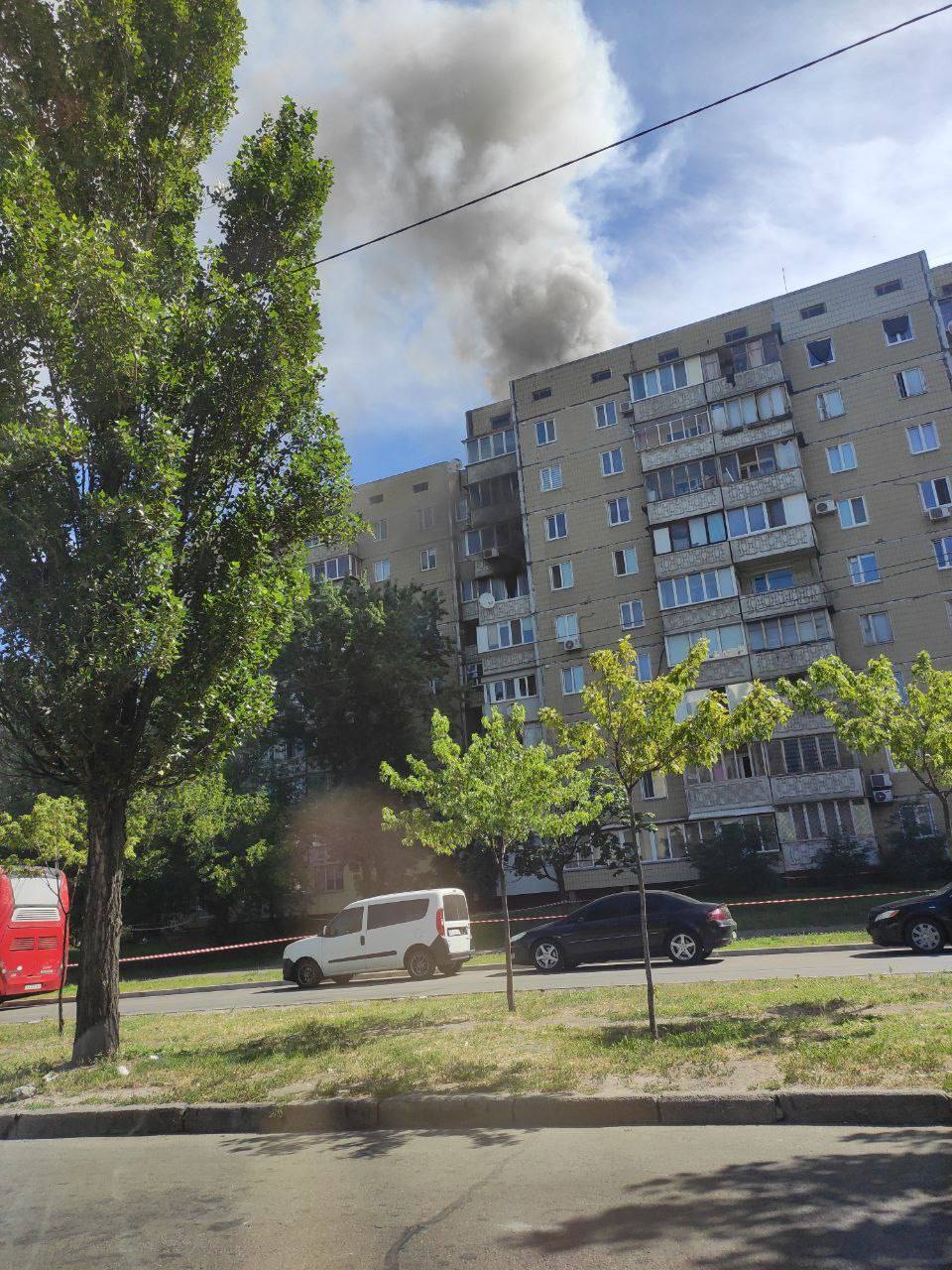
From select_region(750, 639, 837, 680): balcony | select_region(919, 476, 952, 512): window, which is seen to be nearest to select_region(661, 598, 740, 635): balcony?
select_region(750, 639, 837, 680): balcony

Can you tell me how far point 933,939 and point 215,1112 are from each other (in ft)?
42.4

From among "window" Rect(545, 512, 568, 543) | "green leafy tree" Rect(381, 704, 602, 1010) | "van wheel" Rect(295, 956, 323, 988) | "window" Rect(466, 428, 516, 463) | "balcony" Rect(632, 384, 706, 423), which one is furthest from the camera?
"window" Rect(466, 428, 516, 463)

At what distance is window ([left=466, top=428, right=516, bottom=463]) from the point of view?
4584 centimetres

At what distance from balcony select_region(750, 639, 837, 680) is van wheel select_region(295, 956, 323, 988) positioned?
2099 cm

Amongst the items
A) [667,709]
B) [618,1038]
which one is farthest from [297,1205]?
[667,709]

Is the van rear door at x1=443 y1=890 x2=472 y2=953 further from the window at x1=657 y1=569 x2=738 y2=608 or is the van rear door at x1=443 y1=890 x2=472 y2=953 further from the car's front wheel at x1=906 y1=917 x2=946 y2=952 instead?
the window at x1=657 y1=569 x2=738 y2=608

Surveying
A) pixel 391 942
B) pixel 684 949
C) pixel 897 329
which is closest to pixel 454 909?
pixel 391 942

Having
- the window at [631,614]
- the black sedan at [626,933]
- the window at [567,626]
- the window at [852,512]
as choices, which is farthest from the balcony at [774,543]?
the black sedan at [626,933]

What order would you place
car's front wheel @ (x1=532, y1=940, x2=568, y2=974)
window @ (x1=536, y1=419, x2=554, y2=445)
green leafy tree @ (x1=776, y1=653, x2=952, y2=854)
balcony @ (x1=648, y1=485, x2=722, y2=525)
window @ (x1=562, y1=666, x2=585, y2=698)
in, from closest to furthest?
1. green leafy tree @ (x1=776, y1=653, x2=952, y2=854)
2. car's front wheel @ (x1=532, y1=940, x2=568, y2=974)
3. balcony @ (x1=648, y1=485, x2=722, y2=525)
4. window @ (x1=562, y1=666, x2=585, y2=698)
5. window @ (x1=536, y1=419, x2=554, y2=445)

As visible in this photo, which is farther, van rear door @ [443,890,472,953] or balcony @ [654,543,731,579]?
balcony @ [654,543,731,579]

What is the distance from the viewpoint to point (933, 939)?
593 inches

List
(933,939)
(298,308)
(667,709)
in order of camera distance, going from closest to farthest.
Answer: (667,709)
(298,308)
(933,939)

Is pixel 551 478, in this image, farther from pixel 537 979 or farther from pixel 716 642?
pixel 537 979

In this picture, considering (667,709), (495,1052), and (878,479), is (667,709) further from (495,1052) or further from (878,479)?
(878,479)
